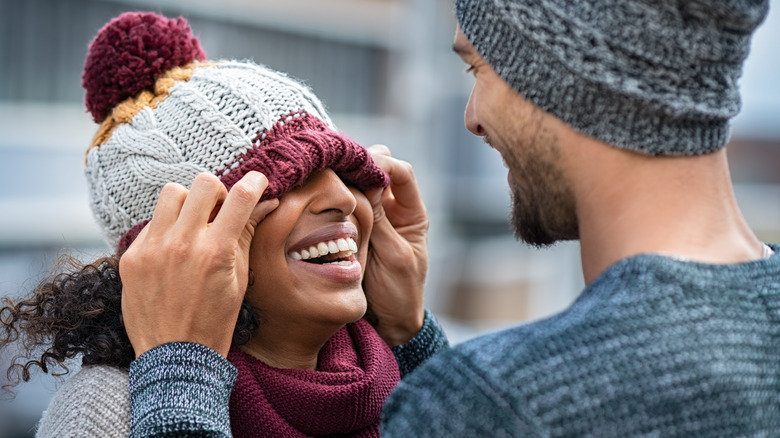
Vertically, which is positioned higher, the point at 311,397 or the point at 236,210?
the point at 236,210

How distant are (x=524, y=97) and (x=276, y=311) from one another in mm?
945

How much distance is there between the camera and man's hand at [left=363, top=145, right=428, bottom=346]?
104 inches

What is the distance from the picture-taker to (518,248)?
10148mm

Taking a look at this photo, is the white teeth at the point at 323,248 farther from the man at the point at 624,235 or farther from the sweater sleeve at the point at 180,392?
the man at the point at 624,235

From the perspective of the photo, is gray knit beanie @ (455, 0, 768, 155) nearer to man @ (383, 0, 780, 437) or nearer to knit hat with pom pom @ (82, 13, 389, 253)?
man @ (383, 0, 780, 437)

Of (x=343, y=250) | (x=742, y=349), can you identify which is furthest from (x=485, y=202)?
(x=742, y=349)

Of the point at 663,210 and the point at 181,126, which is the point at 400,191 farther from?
the point at 663,210

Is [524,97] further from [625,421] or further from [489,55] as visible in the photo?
[625,421]

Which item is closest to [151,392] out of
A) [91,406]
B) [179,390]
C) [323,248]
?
[179,390]

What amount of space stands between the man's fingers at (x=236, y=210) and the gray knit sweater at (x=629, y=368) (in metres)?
0.61

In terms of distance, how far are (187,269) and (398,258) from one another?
0.85 meters

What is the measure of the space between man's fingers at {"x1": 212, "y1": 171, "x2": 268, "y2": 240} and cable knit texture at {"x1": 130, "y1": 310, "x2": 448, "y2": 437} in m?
0.27

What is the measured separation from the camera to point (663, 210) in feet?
5.34

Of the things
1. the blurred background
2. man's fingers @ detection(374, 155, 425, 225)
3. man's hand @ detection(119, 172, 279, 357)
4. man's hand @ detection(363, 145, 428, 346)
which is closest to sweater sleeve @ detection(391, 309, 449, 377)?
man's hand @ detection(363, 145, 428, 346)
